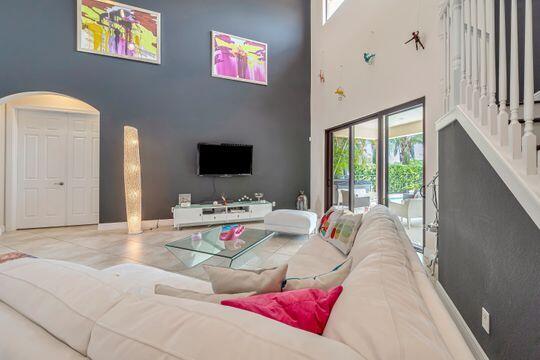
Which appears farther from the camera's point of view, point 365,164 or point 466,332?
point 365,164

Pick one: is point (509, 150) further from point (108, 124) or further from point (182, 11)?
point (182, 11)

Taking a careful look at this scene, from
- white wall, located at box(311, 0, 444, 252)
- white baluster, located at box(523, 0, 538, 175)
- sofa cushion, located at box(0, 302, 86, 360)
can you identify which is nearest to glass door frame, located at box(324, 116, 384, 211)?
white wall, located at box(311, 0, 444, 252)

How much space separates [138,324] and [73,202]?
6.01 metres

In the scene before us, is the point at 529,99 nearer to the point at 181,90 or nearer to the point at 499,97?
the point at 499,97

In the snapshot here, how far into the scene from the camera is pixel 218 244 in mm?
2729

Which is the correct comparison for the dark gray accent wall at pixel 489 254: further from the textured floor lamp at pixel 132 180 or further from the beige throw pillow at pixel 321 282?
the textured floor lamp at pixel 132 180

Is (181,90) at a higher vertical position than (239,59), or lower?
lower

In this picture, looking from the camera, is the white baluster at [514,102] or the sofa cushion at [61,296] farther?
the white baluster at [514,102]

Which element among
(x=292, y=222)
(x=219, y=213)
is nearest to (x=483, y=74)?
(x=292, y=222)

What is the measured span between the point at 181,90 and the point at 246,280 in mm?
5322

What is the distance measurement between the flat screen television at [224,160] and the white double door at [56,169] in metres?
2.24

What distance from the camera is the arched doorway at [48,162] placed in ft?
15.5

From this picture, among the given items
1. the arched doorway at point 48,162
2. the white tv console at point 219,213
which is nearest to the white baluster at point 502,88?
the white tv console at point 219,213

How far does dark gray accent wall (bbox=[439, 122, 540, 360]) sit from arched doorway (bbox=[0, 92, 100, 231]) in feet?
19.2
